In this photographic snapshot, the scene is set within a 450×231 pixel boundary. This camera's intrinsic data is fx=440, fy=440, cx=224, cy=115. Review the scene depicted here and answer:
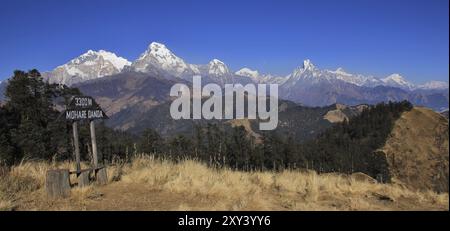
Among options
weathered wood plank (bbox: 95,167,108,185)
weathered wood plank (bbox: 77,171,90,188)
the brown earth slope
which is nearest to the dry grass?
weathered wood plank (bbox: 95,167,108,185)

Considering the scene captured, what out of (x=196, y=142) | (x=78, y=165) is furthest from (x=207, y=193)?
(x=196, y=142)

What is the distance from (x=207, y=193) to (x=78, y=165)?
433cm

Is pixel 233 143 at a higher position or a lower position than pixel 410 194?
lower

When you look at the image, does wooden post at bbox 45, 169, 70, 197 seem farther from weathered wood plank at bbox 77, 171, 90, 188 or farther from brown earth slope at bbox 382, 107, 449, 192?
brown earth slope at bbox 382, 107, 449, 192

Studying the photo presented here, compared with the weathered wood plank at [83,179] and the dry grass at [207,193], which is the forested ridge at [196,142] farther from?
the dry grass at [207,193]

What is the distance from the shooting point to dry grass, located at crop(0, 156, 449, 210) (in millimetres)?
10750

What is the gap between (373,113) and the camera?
188250mm

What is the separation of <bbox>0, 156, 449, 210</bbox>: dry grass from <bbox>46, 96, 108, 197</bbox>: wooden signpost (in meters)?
0.34

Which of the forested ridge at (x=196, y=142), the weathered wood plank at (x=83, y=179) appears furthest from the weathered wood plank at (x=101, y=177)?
the forested ridge at (x=196, y=142)

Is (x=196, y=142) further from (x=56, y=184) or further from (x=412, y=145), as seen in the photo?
(x=56, y=184)

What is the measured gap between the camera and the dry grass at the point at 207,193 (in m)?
10.8
